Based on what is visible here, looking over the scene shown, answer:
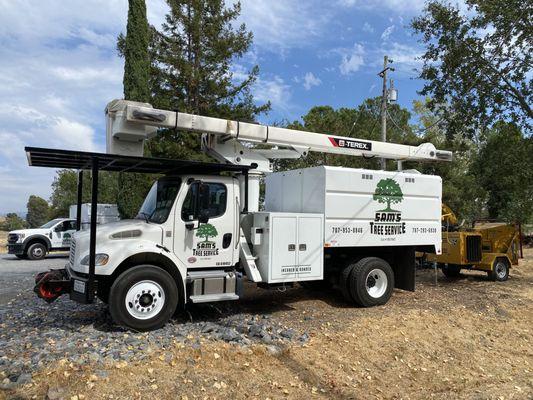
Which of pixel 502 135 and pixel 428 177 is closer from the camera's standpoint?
pixel 428 177

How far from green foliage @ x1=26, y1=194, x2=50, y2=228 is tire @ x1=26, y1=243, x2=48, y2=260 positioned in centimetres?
3231

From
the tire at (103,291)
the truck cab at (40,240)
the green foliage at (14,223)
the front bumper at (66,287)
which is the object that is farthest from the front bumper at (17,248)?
the green foliage at (14,223)

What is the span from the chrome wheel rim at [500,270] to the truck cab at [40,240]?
16008 millimetres

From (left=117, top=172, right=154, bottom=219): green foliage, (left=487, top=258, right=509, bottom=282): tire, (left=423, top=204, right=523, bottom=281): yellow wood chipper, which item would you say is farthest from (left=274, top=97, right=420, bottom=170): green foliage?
(left=487, top=258, right=509, bottom=282): tire

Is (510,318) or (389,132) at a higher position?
(389,132)

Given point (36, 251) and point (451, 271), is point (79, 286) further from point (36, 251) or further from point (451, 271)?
point (36, 251)

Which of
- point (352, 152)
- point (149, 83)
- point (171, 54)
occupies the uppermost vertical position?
point (171, 54)

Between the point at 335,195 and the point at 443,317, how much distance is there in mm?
3056

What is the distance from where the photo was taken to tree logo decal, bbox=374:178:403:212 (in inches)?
351

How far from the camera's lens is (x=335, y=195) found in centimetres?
841

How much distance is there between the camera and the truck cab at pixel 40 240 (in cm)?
1889

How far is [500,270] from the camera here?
1361 cm

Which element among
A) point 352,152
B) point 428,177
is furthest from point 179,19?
point 428,177

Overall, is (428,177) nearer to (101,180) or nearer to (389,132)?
(389,132)
